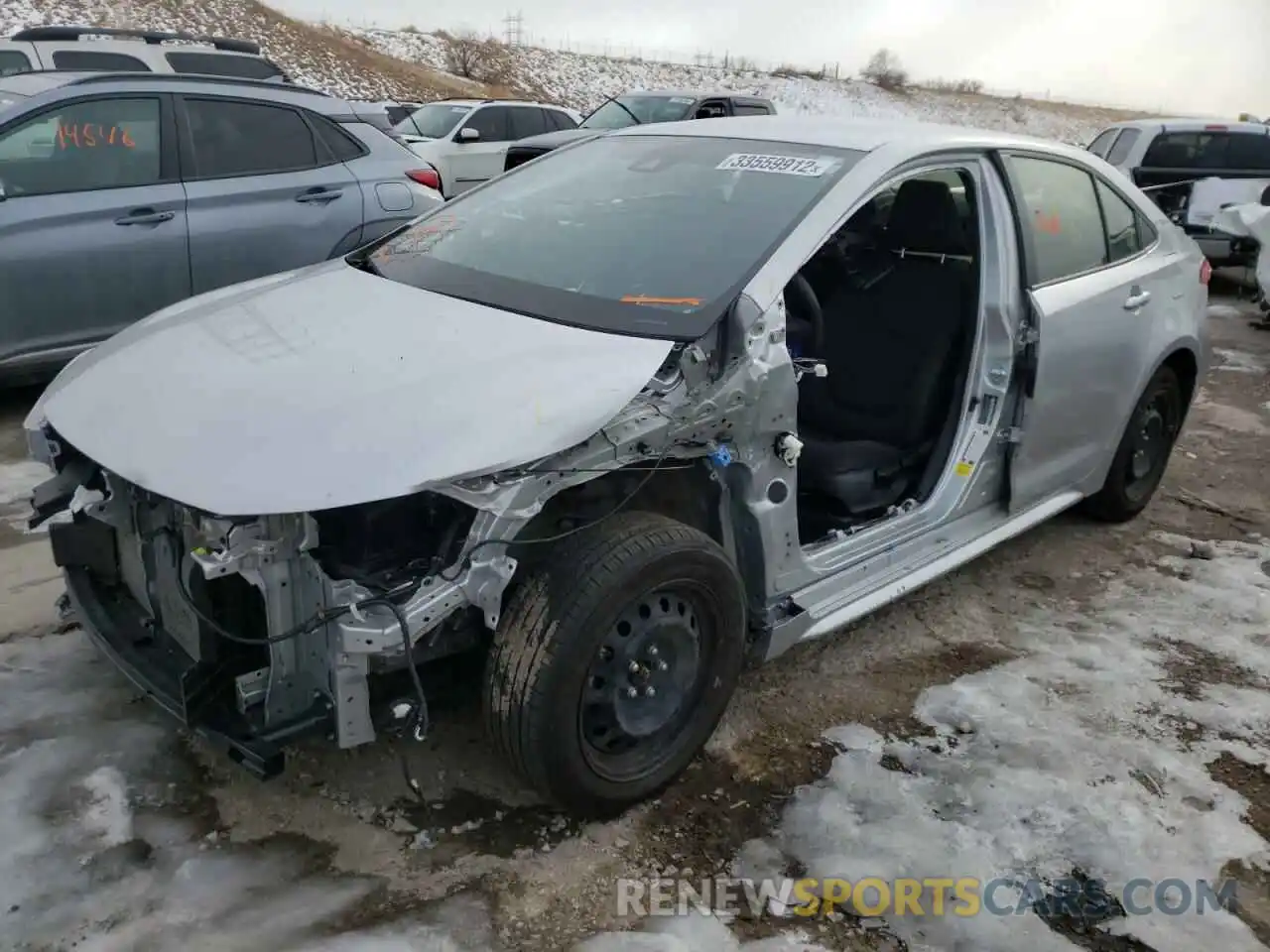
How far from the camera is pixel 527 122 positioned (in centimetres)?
1344

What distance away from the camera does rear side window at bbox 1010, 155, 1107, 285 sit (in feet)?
12.0

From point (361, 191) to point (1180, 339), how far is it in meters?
4.38

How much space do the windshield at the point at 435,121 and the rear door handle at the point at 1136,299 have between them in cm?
1033

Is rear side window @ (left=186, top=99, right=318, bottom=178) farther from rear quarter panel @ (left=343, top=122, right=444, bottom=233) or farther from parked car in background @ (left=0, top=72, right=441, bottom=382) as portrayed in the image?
rear quarter panel @ (left=343, top=122, right=444, bottom=233)

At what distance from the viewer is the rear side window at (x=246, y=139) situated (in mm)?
5645

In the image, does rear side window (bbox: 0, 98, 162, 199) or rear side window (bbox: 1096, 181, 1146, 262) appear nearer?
rear side window (bbox: 1096, 181, 1146, 262)

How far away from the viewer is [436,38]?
139 ft

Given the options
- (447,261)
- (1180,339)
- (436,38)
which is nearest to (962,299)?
(1180,339)

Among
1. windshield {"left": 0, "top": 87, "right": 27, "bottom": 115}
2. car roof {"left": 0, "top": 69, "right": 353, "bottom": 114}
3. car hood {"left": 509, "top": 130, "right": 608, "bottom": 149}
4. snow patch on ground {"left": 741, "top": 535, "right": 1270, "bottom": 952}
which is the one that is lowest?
snow patch on ground {"left": 741, "top": 535, "right": 1270, "bottom": 952}

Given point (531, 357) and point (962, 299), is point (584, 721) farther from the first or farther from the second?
→ point (962, 299)

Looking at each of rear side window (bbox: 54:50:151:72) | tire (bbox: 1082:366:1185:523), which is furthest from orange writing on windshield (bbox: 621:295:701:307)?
rear side window (bbox: 54:50:151:72)

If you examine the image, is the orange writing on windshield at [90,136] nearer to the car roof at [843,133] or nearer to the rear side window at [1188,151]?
the car roof at [843,133]

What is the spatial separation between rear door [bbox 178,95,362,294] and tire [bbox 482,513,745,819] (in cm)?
392

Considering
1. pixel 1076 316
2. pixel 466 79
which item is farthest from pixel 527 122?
pixel 466 79
